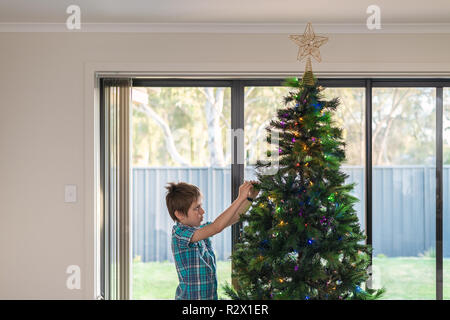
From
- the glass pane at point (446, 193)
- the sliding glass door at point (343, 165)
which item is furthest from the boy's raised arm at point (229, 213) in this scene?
the glass pane at point (446, 193)

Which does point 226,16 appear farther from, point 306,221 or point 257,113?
point 306,221

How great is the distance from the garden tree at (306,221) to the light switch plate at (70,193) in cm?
162

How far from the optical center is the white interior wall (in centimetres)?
317

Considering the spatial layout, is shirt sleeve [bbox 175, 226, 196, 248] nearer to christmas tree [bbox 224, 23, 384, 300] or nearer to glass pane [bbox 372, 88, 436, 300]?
christmas tree [bbox 224, 23, 384, 300]

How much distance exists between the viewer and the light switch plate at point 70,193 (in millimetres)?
3180

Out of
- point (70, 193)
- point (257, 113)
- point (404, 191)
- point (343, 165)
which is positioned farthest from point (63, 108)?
point (404, 191)

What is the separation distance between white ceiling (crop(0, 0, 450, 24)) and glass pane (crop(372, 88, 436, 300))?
598mm

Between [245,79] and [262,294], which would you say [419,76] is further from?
[262,294]

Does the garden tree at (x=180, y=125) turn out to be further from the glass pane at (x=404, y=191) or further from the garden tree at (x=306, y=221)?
the garden tree at (x=306, y=221)

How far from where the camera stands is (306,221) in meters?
1.90

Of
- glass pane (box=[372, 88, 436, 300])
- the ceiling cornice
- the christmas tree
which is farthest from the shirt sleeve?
glass pane (box=[372, 88, 436, 300])

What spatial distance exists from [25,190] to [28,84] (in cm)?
71

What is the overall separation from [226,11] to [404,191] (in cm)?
176

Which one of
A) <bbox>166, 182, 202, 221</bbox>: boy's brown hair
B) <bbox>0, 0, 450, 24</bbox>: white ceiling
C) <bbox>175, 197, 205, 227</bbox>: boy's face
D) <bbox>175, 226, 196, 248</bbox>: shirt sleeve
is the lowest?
<bbox>175, 226, 196, 248</bbox>: shirt sleeve
